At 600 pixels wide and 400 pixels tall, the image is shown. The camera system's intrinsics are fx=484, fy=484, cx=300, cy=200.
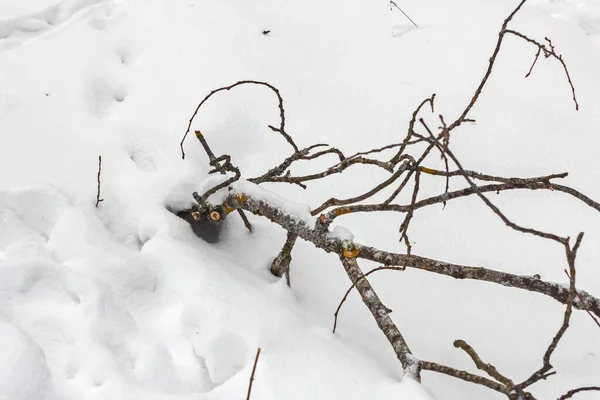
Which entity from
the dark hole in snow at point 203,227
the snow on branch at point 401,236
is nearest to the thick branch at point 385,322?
the snow on branch at point 401,236

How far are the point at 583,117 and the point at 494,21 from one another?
37.6 inches

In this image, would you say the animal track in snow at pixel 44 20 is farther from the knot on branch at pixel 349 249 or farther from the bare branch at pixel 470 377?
the bare branch at pixel 470 377

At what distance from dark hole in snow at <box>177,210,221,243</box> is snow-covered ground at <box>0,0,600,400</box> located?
36mm

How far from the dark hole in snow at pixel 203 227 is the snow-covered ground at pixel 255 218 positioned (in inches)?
1.4

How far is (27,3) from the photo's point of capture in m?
2.61

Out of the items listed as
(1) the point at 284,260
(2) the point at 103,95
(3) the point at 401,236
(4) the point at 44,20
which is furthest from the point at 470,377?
(4) the point at 44,20

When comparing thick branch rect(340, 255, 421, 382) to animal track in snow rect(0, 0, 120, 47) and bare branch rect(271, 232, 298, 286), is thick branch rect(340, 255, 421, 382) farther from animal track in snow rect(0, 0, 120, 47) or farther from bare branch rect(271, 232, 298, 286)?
animal track in snow rect(0, 0, 120, 47)

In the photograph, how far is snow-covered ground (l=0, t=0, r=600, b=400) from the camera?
1.17 meters

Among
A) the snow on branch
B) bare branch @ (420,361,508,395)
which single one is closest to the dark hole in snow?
the snow on branch

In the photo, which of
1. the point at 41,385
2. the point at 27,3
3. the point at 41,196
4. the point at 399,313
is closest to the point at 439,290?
the point at 399,313

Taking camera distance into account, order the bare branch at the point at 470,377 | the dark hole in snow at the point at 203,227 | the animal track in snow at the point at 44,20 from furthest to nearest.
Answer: the animal track in snow at the point at 44,20
the dark hole in snow at the point at 203,227
the bare branch at the point at 470,377

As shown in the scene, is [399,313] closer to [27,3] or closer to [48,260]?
[48,260]

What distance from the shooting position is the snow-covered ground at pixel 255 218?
3.82 ft

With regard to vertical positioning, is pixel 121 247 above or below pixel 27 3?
above
